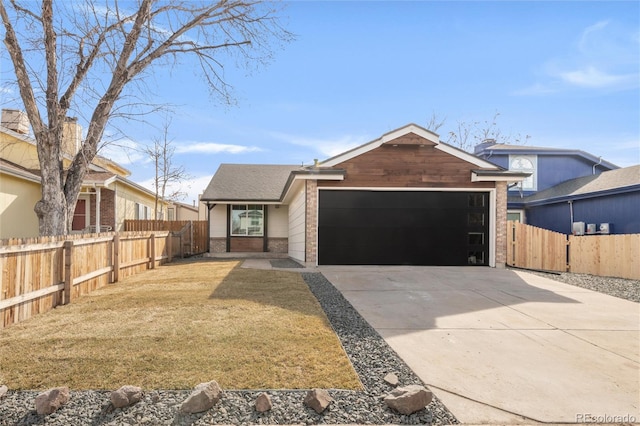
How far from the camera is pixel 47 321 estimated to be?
540cm

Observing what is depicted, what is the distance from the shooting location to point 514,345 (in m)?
4.62

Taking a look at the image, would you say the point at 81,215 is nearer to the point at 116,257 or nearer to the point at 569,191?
the point at 116,257

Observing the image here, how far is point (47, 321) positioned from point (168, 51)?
7217 millimetres

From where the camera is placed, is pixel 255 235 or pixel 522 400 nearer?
pixel 522 400

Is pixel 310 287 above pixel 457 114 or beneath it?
beneath

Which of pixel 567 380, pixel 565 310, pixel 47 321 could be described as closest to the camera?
pixel 567 380

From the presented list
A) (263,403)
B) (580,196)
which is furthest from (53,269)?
(580,196)

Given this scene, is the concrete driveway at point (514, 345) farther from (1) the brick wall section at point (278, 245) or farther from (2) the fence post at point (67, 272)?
(1) the brick wall section at point (278, 245)

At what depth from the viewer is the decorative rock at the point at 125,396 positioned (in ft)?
9.87

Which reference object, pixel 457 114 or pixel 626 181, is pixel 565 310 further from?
pixel 457 114

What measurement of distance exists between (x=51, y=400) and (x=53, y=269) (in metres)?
4.15

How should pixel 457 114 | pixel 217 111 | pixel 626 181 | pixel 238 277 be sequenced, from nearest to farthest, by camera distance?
pixel 238 277, pixel 217 111, pixel 626 181, pixel 457 114

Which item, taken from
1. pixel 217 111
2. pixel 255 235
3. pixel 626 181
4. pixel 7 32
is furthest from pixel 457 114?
pixel 7 32

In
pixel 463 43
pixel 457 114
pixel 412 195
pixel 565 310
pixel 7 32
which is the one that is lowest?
pixel 565 310
